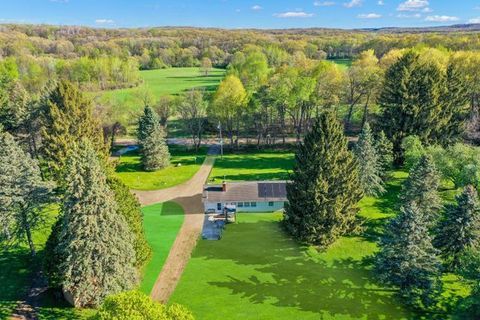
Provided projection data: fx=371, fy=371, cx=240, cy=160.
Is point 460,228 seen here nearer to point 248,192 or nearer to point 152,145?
point 248,192

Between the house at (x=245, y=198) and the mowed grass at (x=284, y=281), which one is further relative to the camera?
the house at (x=245, y=198)

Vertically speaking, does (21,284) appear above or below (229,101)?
below

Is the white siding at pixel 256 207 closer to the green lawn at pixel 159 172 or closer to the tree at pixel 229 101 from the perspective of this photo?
the green lawn at pixel 159 172

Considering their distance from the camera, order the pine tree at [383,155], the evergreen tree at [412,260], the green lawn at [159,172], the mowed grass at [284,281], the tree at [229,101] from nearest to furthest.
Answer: the mowed grass at [284,281], the evergreen tree at [412,260], the pine tree at [383,155], the green lawn at [159,172], the tree at [229,101]

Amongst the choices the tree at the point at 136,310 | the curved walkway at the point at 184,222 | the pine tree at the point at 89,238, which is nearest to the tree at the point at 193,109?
the curved walkway at the point at 184,222

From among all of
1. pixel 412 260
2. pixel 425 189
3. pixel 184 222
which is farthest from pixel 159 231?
pixel 425 189

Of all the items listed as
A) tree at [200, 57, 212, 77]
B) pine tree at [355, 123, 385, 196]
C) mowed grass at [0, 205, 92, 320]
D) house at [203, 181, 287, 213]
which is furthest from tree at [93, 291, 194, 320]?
tree at [200, 57, 212, 77]

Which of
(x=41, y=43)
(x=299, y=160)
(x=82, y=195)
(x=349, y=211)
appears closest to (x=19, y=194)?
(x=82, y=195)
